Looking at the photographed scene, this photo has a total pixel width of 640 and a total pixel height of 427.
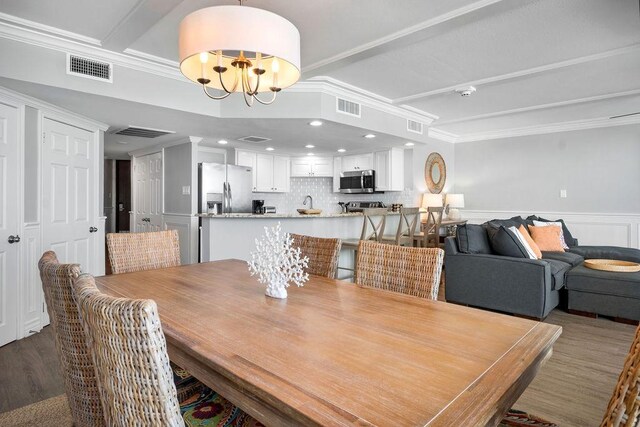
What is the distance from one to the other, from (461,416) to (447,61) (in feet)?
11.3

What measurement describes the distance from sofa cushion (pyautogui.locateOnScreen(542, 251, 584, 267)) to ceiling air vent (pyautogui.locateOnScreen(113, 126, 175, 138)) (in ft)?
16.6

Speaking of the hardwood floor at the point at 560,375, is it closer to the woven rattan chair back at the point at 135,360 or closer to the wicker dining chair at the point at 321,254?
the wicker dining chair at the point at 321,254

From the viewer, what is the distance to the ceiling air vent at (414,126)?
5471mm

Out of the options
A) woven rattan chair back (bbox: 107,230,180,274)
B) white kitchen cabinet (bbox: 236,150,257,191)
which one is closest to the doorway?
white kitchen cabinet (bbox: 236,150,257,191)

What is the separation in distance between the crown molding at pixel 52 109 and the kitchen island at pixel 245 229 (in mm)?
1580

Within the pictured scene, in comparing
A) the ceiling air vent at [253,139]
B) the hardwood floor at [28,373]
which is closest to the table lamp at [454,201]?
the ceiling air vent at [253,139]

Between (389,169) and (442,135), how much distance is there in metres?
1.45

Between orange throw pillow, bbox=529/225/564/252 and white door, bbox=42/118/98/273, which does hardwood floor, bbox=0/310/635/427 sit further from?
orange throw pillow, bbox=529/225/564/252

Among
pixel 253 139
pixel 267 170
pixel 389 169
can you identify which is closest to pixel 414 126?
pixel 389 169

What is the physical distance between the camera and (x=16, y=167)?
3164mm

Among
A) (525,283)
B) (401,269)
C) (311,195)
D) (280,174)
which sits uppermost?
(280,174)

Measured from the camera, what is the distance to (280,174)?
24.2 ft

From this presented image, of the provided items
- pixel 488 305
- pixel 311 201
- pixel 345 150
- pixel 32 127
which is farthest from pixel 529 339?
pixel 311 201

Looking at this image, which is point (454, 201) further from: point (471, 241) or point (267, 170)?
point (267, 170)
